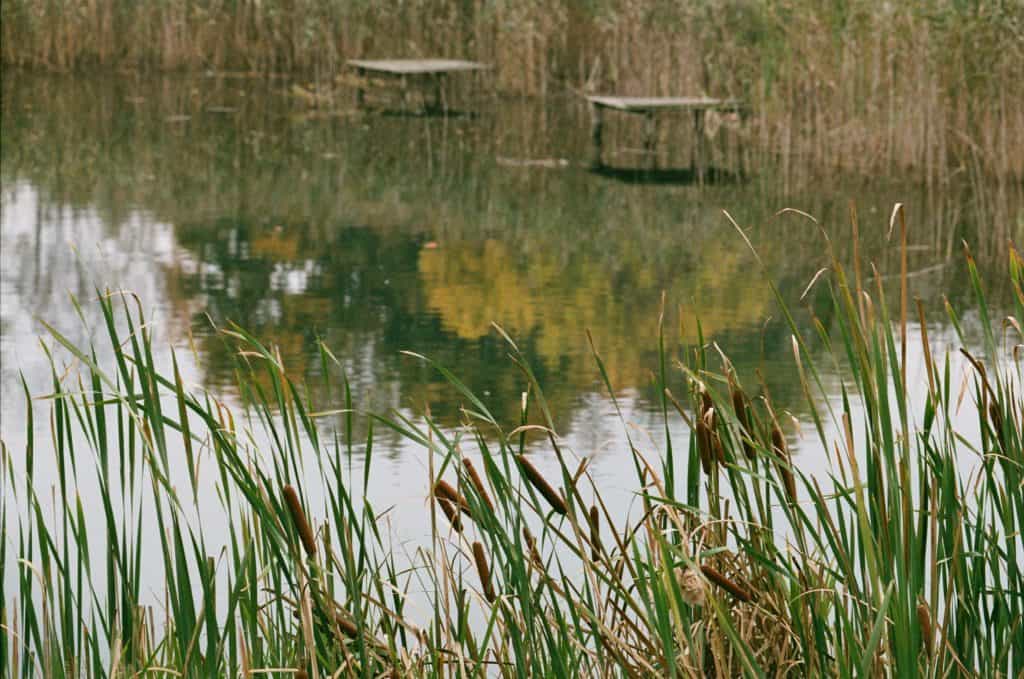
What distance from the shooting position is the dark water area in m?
4.66

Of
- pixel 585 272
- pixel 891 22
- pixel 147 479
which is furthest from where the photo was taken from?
pixel 891 22

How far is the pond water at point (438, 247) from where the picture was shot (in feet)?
14.6

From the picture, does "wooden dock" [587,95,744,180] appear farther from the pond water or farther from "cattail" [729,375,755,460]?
"cattail" [729,375,755,460]

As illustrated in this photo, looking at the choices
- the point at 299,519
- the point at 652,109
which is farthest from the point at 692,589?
the point at 652,109

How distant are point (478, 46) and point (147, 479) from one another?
897cm

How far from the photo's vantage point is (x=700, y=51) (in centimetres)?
1011

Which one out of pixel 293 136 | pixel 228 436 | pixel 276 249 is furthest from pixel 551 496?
pixel 293 136

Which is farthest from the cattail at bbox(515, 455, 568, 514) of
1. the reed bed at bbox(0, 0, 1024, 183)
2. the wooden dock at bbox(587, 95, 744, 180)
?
the wooden dock at bbox(587, 95, 744, 180)

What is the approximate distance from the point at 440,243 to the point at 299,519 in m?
5.01

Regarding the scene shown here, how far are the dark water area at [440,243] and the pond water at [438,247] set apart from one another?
0.6 inches

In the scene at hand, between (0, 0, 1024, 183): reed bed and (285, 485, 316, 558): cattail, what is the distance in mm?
6239

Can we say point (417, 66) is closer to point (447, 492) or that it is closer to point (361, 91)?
point (361, 91)

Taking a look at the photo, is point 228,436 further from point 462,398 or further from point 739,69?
point 739,69

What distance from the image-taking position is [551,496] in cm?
156
